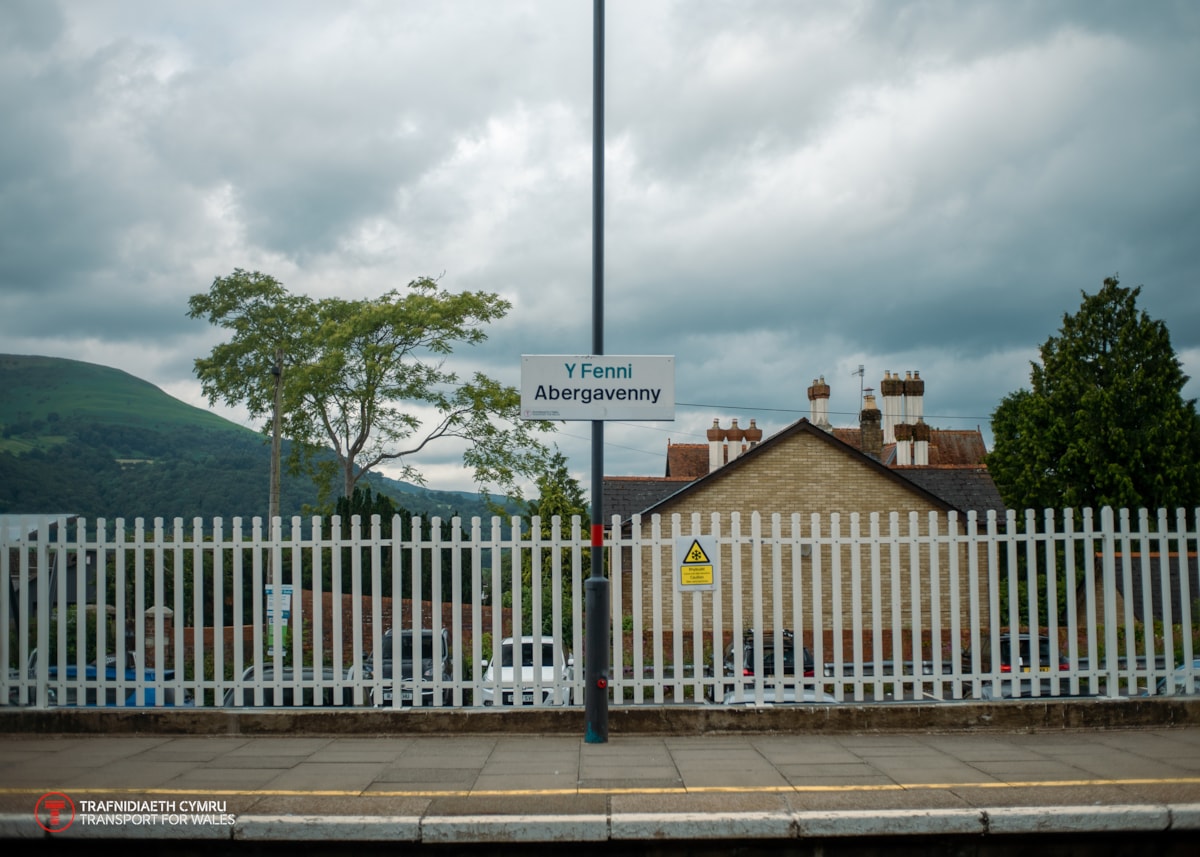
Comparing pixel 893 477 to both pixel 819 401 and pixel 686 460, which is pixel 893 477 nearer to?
pixel 819 401

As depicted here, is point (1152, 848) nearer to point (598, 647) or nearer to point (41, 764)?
point (598, 647)

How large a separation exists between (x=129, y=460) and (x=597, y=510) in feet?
157

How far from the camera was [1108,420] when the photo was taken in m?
39.1

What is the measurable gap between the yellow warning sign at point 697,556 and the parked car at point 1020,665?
8.49 ft

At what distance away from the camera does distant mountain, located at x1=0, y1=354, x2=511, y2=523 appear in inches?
1308

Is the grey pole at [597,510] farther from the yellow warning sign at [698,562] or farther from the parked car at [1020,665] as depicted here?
the parked car at [1020,665]

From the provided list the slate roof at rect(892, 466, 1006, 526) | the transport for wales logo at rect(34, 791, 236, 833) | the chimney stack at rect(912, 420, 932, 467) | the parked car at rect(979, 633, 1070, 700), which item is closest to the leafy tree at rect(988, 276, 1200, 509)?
the chimney stack at rect(912, 420, 932, 467)

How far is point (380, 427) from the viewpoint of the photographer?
37.8m

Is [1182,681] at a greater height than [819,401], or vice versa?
[819,401]

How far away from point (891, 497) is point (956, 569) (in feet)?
72.1

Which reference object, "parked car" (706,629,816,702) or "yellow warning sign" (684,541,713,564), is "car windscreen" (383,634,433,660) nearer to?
"parked car" (706,629,816,702)

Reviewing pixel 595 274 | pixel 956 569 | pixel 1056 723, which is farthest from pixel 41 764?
pixel 1056 723

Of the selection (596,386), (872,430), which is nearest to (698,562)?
(596,386)

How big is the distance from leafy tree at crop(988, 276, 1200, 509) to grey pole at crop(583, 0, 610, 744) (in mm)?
34789
